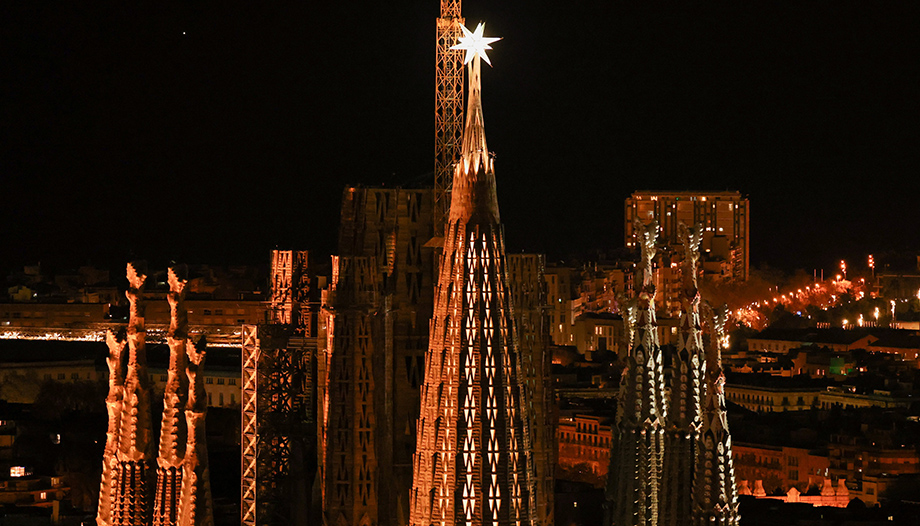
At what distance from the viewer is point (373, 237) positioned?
38875mm

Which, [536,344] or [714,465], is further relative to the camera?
[536,344]

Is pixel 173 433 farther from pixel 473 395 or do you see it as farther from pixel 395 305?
pixel 395 305

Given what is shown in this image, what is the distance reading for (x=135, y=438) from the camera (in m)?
26.6

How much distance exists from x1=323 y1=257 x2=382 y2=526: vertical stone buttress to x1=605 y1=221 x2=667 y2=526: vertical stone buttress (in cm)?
1069

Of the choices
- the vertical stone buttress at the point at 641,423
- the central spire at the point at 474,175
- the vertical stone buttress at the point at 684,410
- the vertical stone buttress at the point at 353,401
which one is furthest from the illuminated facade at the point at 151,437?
the vertical stone buttress at the point at 353,401

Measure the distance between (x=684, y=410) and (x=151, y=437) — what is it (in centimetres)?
716

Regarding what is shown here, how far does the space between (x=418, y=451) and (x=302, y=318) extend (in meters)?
14.5

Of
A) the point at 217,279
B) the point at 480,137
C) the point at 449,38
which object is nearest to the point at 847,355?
the point at 217,279

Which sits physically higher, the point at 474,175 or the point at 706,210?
the point at 706,210

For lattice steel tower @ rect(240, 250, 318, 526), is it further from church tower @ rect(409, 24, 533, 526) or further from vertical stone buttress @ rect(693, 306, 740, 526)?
vertical stone buttress @ rect(693, 306, 740, 526)

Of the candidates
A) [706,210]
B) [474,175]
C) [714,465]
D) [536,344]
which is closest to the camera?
[714,465]

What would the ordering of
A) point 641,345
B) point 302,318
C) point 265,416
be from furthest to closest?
1. point 302,318
2. point 265,416
3. point 641,345

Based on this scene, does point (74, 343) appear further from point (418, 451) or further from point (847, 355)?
point (418, 451)

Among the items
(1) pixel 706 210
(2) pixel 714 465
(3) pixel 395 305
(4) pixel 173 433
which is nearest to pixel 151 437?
(4) pixel 173 433
